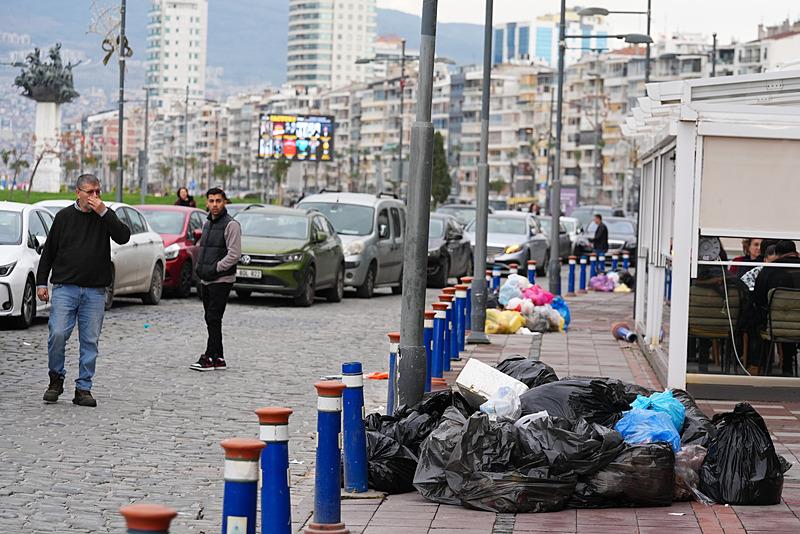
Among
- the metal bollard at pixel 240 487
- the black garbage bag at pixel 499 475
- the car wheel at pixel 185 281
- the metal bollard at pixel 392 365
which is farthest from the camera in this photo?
the car wheel at pixel 185 281

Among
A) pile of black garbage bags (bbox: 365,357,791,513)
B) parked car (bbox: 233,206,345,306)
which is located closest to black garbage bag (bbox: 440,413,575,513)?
pile of black garbage bags (bbox: 365,357,791,513)

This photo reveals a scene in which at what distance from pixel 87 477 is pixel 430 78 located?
12.5ft

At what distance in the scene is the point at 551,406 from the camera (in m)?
9.91

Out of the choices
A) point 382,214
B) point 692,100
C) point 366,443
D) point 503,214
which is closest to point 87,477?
point 366,443

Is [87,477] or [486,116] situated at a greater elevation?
[486,116]

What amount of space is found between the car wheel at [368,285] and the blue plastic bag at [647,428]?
20.1 metres

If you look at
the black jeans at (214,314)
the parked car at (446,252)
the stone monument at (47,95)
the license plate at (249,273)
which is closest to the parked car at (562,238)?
the parked car at (446,252)

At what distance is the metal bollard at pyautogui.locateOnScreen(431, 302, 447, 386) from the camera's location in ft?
47.8

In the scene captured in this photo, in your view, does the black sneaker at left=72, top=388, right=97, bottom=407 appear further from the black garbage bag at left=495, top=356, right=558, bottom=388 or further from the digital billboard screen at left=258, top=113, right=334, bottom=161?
the digital billboard screen at left=258, top=113, right=334, bottom=161

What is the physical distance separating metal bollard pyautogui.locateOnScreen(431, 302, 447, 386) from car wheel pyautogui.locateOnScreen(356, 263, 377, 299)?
1375 cm

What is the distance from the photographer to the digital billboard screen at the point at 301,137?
271ft

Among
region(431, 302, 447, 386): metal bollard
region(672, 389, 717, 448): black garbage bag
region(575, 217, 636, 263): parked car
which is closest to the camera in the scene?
region(672, 389, 717, 448): black garbage bag

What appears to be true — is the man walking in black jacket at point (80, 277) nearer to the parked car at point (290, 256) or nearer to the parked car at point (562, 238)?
the parked car at point (290, 256)

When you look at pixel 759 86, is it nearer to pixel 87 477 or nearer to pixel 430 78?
pixel 430 78
